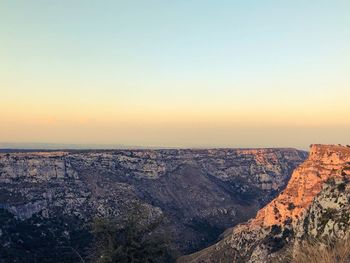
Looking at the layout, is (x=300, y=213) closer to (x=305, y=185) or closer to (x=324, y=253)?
(x=305, y=185)

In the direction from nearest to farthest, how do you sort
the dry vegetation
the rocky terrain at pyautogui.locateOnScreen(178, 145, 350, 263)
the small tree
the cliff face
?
1. the dry vegetation
2. the small tree
3. the rocky terrain at pyautogui.locateOnScreen(178, 145, 350, 263)
4. the cliff face

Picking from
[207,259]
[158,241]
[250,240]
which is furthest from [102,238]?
[250,240]

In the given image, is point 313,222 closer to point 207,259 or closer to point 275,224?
point 207,259

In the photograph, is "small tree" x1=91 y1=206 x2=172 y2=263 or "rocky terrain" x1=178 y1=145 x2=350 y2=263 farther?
"rocky terrain" x1=178 y1=145 x2=350 y2=263

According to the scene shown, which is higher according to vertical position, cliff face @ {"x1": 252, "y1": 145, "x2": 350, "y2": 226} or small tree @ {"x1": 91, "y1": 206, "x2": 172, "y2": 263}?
small tree @ {"x1": 91, "y1": 206, "x2": 172, "y2": 263}

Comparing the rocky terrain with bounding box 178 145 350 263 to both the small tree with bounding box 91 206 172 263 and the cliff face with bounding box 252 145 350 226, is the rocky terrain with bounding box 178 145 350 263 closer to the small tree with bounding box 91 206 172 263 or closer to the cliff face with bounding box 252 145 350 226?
the cliff face with bounding box 252 145 350 226

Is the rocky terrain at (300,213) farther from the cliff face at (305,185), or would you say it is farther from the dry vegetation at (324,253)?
the dry vegetation at (324,253)

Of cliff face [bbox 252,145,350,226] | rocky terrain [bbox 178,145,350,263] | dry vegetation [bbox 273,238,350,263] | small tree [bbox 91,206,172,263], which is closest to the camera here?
dry vegetation [bbox 273,238,350,263]

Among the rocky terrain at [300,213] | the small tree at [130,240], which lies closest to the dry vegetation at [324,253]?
the small tree at [130,240]

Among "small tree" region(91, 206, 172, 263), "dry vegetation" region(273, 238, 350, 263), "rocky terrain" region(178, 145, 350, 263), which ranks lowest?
"rocky terrain" region(178, 145, 350, 263)

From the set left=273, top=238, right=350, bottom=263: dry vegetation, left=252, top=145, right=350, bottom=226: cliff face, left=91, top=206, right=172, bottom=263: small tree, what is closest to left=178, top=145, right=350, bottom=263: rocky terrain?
left=252, top=145, right=350, bottom=226: cliff face
